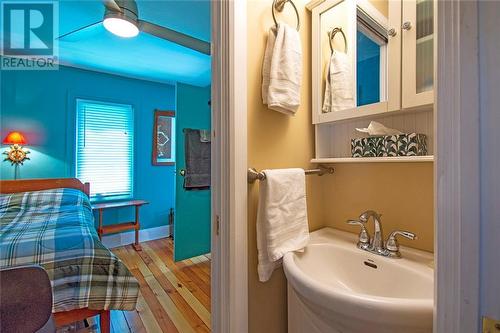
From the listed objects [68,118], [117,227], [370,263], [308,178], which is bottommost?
[117,227]

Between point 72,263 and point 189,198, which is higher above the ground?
point 189,198

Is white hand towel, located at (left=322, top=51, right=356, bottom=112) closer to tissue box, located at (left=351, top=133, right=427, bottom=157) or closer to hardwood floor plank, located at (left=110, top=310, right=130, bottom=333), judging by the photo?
tissue box, located at (left=351, top=133, right=427, bottom=157)

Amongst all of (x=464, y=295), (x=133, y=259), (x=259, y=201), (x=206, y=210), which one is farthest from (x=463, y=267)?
(x=133, y=259)

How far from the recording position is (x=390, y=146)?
Answer: 3.26 feet

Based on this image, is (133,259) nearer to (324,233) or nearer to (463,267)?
(324,233)

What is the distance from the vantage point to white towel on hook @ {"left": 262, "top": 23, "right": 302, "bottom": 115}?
0.97 metres

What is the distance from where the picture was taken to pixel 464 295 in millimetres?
370

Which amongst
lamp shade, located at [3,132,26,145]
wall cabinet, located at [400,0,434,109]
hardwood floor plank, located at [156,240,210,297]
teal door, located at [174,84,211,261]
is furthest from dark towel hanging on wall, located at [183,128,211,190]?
wall cabinet, located at [400,0,434,109]

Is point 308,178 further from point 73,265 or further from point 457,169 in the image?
point 73,265

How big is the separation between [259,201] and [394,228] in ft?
→ 1.92

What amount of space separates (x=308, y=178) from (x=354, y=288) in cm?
51

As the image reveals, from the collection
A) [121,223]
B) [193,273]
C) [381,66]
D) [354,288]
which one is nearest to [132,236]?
[121,223]

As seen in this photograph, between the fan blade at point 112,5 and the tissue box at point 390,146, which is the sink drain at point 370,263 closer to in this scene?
the tissue box at point 390,146

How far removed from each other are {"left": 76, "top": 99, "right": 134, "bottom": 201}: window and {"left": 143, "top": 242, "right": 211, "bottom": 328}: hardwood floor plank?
112 cm
